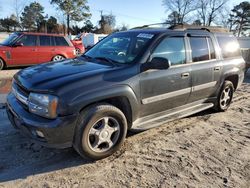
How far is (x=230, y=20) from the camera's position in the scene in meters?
61.7

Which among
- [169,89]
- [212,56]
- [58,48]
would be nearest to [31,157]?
[169,89]

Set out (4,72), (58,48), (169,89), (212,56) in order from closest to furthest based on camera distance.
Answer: (169,89) < (212,56) < (4,72) < (58,48)

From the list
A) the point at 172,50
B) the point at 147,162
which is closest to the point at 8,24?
the point at 172,50

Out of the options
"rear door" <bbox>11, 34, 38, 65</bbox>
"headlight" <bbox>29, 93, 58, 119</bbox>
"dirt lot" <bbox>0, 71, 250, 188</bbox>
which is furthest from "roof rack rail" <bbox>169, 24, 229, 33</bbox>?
"rear door" <bbox>11, 34, 38, 65</bbox>

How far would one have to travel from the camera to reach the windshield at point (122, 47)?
4.14 m

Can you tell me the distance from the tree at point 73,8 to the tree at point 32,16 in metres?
15.7

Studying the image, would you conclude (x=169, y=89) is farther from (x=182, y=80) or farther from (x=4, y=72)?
(x=4, y=72)

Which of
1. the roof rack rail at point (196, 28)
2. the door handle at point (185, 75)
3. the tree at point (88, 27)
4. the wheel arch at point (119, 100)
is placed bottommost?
the wheel arch at point (119, 100)

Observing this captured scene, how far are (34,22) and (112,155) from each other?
199 feet

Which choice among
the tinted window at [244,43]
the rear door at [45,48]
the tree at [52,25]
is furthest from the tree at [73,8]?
the rear door at [45,48]

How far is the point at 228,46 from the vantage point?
573 centimetres

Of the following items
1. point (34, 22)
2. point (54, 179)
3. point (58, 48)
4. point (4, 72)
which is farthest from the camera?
point (34, 22)

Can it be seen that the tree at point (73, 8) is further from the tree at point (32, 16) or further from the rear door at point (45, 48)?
the rear door at point (45, 48)

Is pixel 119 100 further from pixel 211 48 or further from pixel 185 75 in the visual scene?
pixel 211 48
